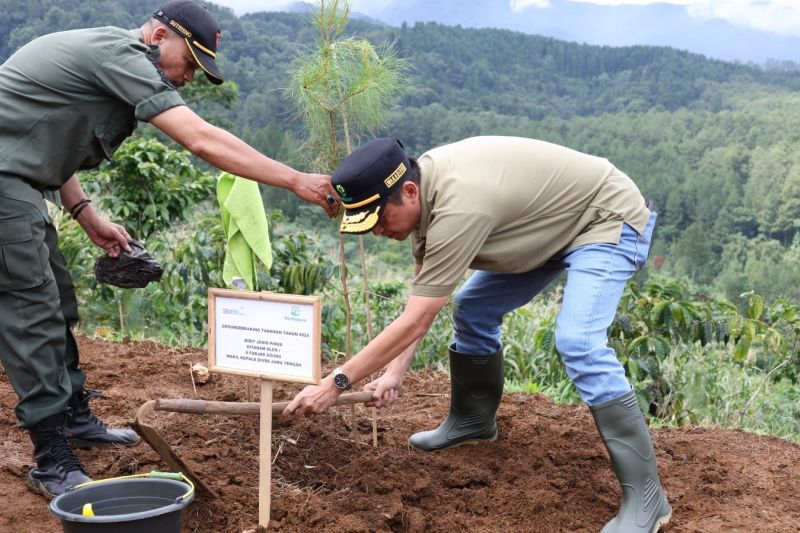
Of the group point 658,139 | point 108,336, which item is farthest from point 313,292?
point 658,139

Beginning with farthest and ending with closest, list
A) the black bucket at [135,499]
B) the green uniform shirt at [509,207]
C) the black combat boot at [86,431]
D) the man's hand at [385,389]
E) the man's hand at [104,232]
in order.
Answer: the man's hand at [104,232] → the black combat boot at [86,431] → the man's hand at [385,389] → the green uniform shirt at [509,207] → the black bucket at [135,499]

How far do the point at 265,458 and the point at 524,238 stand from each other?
1.11 m

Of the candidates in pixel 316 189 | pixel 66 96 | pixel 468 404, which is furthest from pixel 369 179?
pixel 468 404

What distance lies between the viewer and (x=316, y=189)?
9.27ft

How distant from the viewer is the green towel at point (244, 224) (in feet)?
9.61

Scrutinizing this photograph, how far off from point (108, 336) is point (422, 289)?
369 centimetres

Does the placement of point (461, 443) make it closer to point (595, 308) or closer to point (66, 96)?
point (595, 308)

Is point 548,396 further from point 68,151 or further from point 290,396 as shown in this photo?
point 68,151

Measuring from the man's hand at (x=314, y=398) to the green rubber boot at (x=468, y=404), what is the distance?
96 cm

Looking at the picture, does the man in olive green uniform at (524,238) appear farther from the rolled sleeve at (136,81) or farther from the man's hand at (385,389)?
the rolled sleeve at (136,81)

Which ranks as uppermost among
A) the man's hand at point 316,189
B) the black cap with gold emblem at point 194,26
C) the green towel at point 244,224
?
the black cap with gold emblem at point 194,26

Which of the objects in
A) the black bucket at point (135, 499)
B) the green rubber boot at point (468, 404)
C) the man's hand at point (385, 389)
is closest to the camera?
the black bucket at point (135, 499)

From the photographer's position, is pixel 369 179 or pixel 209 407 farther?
pixel 209 407

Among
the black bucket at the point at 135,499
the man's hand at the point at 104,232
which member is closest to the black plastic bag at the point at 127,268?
the man's hand at the point at 104,232
